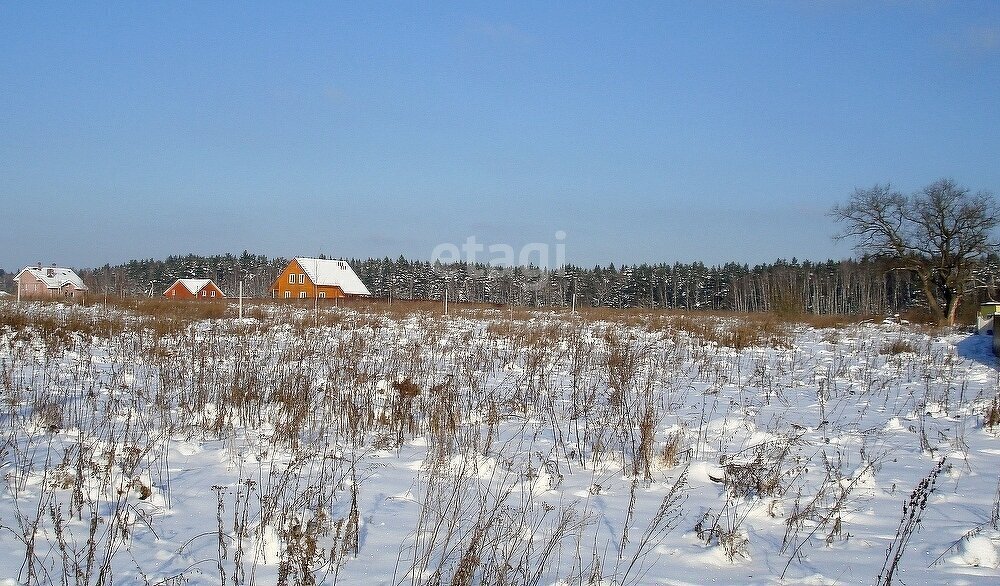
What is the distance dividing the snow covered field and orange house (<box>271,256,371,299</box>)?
46869mm

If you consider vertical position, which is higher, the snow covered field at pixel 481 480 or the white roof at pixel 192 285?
the white roof at pixel 192 285

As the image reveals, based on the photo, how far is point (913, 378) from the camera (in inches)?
344

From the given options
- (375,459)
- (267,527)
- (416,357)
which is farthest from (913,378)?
(267,527)

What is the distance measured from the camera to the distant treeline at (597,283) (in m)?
71.0

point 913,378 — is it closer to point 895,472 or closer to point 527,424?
point 895,472

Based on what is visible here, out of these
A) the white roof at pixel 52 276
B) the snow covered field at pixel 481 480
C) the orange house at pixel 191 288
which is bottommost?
the snow covered field at pixel 481 480

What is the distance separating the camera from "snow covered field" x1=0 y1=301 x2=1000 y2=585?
280 centimetres

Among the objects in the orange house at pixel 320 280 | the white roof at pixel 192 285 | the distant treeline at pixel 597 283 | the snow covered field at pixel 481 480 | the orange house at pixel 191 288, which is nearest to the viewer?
the snow covered field at pixel 481 480

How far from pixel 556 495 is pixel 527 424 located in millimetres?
1764

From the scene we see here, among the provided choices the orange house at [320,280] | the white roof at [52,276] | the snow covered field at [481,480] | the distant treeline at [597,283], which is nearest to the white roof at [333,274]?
the orange house at [320,280]

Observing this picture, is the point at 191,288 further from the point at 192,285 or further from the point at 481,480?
the point at 481,480

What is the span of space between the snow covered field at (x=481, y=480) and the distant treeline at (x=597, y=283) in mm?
61270

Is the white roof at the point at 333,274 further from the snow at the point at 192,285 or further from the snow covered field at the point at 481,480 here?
the snow covered field at the point at 481,480

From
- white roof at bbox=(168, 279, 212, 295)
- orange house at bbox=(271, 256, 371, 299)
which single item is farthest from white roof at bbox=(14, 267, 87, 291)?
orange house at bbox=(271, 256, 371, 299)
